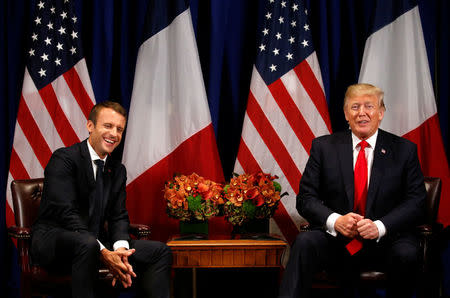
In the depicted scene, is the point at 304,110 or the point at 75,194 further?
the point at 304,110

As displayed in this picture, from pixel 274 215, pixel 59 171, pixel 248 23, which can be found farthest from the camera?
pixel 248 23

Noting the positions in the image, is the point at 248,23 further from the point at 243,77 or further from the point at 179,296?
the point at 179,296

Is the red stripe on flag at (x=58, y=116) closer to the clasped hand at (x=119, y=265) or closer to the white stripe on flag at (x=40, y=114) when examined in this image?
the white stripe on flag at (x=40, y=114)

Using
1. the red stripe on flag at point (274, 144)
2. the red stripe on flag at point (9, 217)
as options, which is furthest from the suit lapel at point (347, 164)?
the red stripe on flag at point (9, 217)

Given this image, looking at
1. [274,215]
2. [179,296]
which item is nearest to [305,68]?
[274,215]

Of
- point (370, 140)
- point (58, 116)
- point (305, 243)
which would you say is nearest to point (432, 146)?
point (370, 140)

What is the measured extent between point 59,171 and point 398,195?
205 centimetres

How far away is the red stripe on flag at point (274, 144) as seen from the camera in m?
3.98

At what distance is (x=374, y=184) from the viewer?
302cm

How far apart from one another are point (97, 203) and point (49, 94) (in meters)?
1.32

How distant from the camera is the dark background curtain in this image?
13.9ft

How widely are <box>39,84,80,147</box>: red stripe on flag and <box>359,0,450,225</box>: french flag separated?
2.36 metres

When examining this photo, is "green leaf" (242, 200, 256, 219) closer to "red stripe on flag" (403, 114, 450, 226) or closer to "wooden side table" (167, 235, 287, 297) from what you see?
"wooden side table" (167, 235, 287, 297)

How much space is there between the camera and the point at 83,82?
403cm
